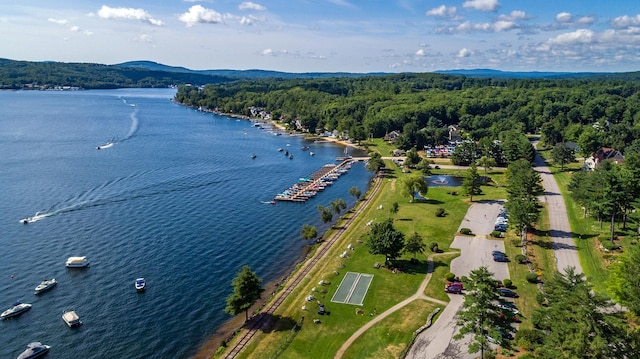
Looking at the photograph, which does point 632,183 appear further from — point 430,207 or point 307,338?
point 307,338

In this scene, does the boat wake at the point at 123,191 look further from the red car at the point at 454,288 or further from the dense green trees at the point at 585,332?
the dense green trees at the point at 585,332

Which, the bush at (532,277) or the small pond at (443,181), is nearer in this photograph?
the bush at (532,277)

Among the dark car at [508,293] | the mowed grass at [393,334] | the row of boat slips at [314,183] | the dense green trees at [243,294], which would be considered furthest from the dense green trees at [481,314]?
the row of boat slips at [314,183]

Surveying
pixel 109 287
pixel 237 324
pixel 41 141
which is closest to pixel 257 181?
pixel 109 287

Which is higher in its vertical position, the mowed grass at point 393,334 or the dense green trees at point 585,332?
the dense green trees at point 585,332

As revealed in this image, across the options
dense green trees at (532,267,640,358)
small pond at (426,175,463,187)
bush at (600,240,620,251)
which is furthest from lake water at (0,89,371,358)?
bush at (600,240,620,251)

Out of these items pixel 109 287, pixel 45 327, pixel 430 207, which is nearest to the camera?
pixel 45 327
